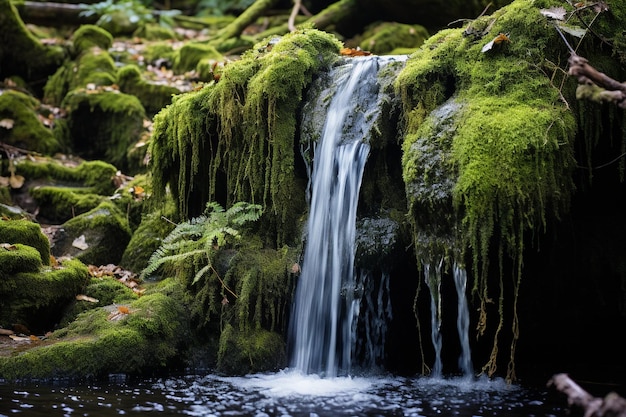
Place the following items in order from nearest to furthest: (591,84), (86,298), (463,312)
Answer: (591,84) → (463,312) → (86,298)

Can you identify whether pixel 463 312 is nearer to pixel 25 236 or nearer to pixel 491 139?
pixel 491 139

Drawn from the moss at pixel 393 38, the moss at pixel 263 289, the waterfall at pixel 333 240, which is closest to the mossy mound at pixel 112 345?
the moss at pixel 263 289

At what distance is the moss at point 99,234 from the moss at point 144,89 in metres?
3.08

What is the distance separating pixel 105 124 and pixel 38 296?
4.99 meters

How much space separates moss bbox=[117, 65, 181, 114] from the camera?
1063 cm

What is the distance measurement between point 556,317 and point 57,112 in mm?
8905

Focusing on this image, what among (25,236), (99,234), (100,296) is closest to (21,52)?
(99,234)

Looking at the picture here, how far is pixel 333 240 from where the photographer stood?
5734mm

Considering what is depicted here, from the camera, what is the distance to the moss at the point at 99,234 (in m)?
7.64

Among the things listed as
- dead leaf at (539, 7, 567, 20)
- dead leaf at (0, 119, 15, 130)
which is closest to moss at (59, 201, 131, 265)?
dead leaf at (0, 119, 15, 130)

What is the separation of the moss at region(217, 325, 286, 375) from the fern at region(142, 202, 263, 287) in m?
0.60

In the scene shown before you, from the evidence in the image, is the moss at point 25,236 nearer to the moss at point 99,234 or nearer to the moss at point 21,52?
the moss at point 99,234

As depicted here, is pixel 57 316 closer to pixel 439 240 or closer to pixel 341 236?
pixel 341 236

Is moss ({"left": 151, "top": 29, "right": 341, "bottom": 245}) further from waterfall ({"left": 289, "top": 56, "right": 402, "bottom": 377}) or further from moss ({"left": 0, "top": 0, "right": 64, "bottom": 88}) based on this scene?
moss ({"left": 0, "top": 0, "right": 64, "bottom": 88})
